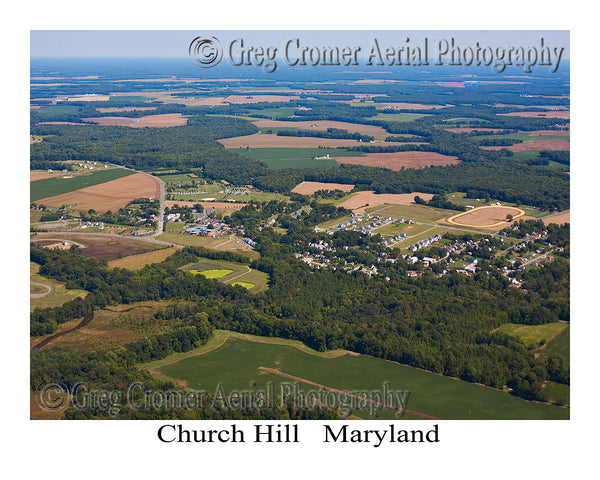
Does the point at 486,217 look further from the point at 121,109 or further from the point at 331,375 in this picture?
the point at 121,109

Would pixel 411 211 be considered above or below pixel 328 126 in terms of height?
below

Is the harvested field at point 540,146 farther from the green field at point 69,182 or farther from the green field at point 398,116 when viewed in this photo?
the green field at point 69,182

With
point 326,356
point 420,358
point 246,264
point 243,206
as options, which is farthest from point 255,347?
point 243,206

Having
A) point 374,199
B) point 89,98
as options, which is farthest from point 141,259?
point 89,98

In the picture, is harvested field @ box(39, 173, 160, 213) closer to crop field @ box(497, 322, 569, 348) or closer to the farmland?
the farmland

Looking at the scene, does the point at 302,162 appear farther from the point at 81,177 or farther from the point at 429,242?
the point at 429,242

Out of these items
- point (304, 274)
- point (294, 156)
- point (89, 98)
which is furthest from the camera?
point (89, 98)
